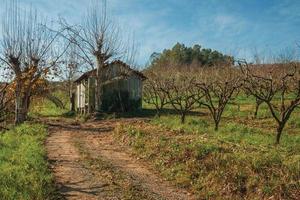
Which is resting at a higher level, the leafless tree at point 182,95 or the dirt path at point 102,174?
the leafless tree at point 182,95

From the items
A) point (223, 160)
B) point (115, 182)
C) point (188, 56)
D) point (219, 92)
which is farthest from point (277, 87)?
point (188, 56)

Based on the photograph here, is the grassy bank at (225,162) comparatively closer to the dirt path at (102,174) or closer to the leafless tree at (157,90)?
the dirt path at (102,174)

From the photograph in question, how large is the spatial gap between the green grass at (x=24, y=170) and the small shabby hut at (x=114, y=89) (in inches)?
504

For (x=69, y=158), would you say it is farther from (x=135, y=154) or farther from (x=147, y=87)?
(x=147, y=87)

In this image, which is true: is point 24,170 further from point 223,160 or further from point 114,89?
point 114,89

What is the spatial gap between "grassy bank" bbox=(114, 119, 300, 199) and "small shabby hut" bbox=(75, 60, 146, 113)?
45.5ft

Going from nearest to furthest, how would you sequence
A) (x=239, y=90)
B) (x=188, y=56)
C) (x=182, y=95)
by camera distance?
(x=182, y=95) < (x=239, y=90) < (x=188, y=56)

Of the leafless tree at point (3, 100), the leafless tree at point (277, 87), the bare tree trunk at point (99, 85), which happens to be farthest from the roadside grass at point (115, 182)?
the bare tree trunk at point (99, 85)

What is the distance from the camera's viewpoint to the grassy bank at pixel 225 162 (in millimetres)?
8648

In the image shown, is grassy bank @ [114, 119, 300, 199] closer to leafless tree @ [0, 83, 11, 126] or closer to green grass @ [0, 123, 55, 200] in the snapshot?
green grass @ [0, 123, 55, 200]

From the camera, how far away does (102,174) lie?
33.9 ft

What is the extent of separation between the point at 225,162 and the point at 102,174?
2762 mm

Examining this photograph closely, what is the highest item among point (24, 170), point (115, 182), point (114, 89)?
point (114, 89)

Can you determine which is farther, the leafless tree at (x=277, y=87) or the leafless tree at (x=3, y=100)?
the leafless tree at (x=277, y=87)
